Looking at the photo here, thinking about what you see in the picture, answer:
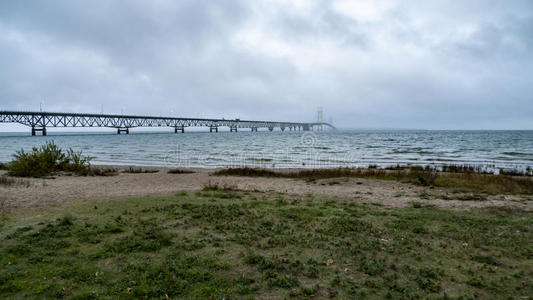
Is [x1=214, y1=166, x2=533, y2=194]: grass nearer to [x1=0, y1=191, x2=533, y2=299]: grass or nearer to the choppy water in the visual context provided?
[x1=0, y1=191, x2=533, y2=299]: grass

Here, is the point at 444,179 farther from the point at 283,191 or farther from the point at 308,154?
the point at 308,154

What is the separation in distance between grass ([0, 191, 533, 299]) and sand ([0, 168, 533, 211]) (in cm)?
165

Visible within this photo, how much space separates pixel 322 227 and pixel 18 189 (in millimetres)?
11637

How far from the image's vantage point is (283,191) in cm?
1312

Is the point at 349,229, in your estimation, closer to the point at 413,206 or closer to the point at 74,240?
the point at 413,206

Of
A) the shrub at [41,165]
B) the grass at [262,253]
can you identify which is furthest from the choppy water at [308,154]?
the grass at [262,253]

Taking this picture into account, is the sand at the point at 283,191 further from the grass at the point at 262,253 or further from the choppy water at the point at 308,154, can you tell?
the choppy water at the point at 308,154

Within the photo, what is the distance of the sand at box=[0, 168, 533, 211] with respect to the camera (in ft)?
33.1

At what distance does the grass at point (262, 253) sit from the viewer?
4414mm

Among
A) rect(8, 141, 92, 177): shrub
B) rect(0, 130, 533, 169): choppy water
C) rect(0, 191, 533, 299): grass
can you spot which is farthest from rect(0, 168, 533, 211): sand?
rect(0, 130, 533, 169): choppy water

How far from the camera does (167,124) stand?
5807 inches

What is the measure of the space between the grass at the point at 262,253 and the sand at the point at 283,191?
1651 mm

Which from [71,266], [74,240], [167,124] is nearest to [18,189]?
[74,240]

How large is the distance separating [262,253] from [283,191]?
7442 mm
